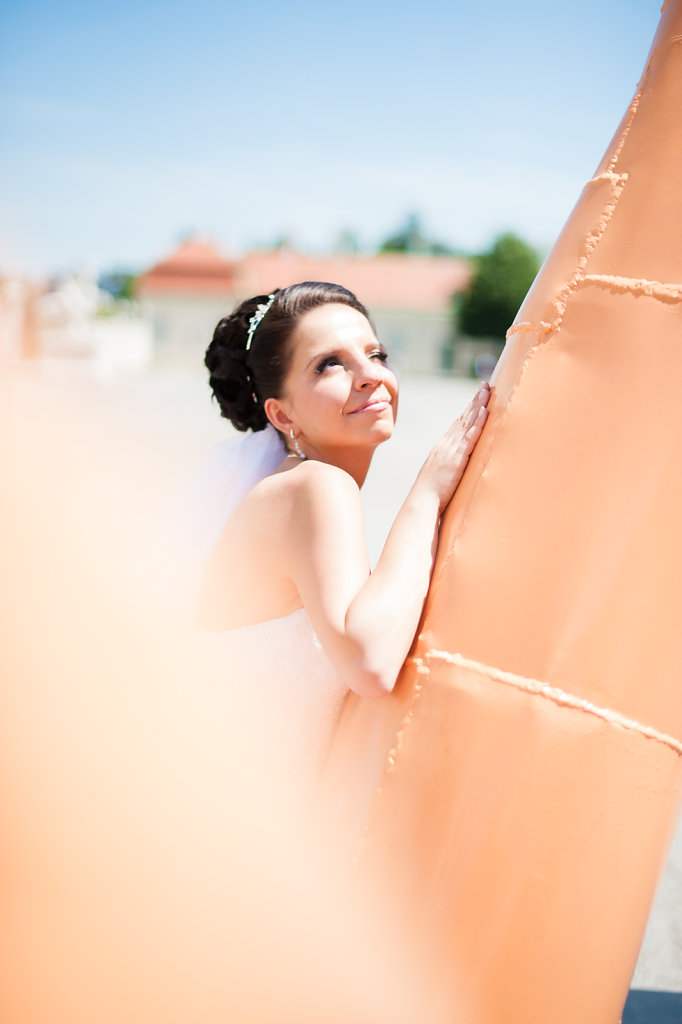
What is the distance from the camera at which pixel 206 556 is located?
187cm

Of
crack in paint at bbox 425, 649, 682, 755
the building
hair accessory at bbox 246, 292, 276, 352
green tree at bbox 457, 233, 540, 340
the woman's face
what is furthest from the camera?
the building

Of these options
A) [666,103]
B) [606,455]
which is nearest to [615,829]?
[606,455]

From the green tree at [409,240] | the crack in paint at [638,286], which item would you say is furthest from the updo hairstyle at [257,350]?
the green tree at [409,240]

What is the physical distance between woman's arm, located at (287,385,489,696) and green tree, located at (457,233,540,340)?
4324 cm

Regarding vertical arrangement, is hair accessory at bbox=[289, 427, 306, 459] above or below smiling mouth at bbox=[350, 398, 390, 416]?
below

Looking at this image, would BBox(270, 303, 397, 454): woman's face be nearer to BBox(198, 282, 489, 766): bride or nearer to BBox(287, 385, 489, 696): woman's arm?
BBox(198, 282, 489, 766): bride

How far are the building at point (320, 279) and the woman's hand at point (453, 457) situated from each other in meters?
45.2

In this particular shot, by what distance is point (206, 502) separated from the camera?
2004 mm

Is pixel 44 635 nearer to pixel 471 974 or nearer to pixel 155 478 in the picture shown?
pixel 155 478

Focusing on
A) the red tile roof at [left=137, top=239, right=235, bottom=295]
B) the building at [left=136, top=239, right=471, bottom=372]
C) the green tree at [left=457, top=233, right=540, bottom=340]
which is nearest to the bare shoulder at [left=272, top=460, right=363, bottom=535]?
the green tree at [left=457, top=233, right=540, bottom=340]

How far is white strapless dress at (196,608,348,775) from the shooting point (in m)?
1.63

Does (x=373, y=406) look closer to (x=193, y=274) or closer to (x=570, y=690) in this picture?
(x=570, y=690)

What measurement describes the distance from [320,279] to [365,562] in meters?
46.3

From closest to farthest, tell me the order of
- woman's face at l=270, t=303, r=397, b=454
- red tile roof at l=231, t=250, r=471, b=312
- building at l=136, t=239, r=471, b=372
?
woman's face at l=270, t=303, r=397, b=454
building at l=136, t=239, r=471, b=372
red tile roof at l=231, t=250, r=471, b=312
